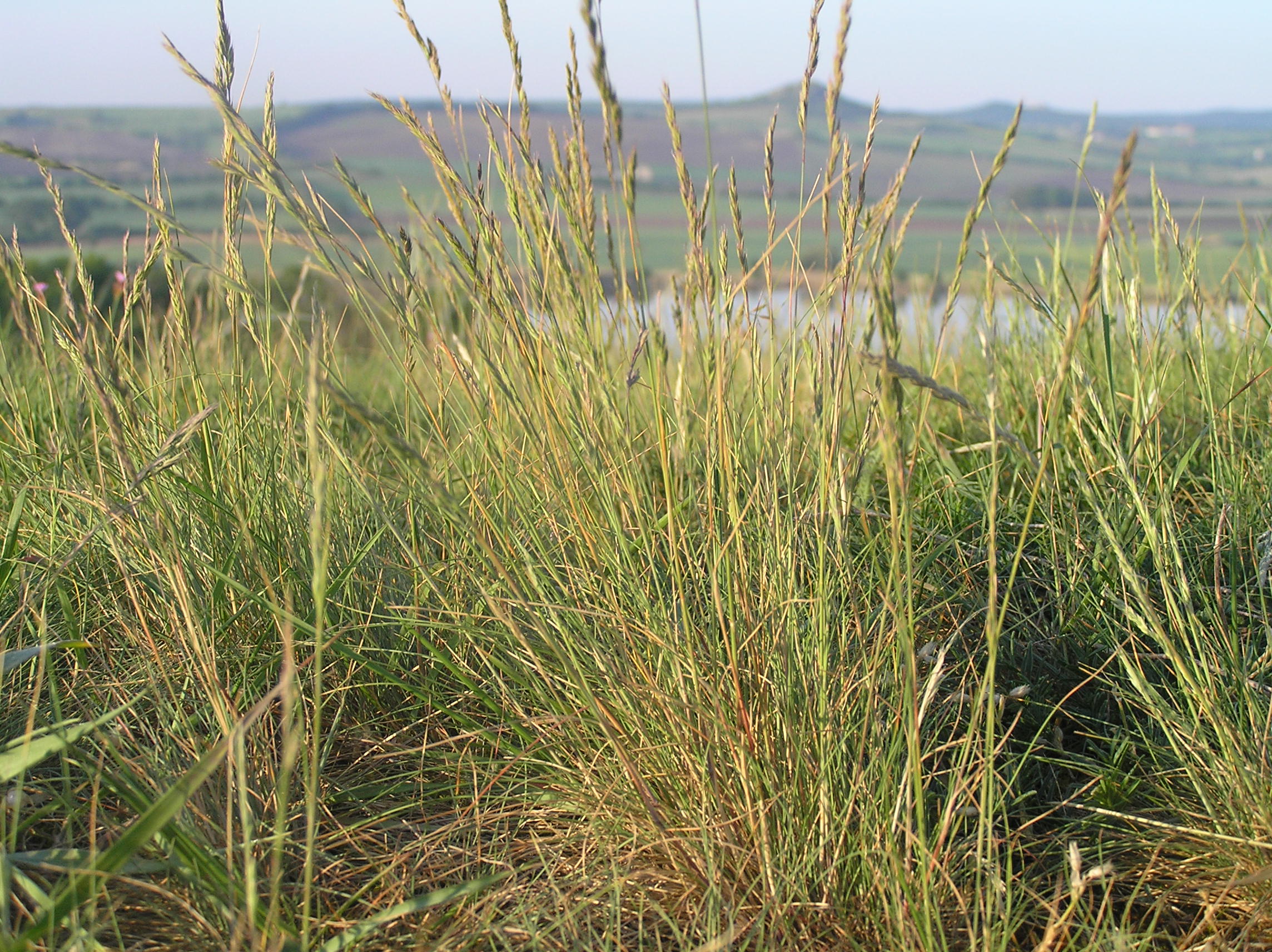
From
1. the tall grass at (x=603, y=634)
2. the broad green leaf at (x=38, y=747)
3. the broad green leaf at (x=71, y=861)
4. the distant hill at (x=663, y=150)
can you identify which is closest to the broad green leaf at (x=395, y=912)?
the tall grass at (x=603, y=634)

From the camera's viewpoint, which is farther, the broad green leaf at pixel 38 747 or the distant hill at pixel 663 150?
the distant hill at pixel 663 150

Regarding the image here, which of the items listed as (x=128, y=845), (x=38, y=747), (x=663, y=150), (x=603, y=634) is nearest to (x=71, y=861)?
(x=38, y=747)

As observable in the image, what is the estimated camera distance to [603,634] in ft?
3.80

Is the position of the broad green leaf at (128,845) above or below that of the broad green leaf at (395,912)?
above

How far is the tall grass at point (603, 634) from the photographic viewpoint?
92cm

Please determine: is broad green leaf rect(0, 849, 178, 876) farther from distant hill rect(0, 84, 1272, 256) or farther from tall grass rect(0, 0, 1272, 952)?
distant hill rect(0, 84, 1272, 256)

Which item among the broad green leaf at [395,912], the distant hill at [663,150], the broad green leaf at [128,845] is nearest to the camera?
the broad green leaf at [128,845]

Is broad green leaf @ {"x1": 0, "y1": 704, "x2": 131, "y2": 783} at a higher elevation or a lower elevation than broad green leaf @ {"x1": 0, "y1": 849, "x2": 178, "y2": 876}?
higher

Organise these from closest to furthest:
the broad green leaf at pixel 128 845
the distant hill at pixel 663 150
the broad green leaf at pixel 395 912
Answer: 1. the broad green leaf at pixel 128 845
2. the broad green leaf at pixel 395 912
3. the distant hill at pixel 663 150

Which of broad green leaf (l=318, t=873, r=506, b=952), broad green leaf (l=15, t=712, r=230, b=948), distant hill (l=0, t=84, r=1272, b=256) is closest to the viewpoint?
broad green leaf (l=15, t=712, r=230, b=948)

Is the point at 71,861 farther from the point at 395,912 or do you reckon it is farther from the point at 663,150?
the point at 663,150

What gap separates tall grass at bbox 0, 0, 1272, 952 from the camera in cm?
92

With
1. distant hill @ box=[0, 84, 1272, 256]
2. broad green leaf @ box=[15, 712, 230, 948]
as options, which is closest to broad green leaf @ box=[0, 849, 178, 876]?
broad green leaf @ box=[15, 712, 230, 948]

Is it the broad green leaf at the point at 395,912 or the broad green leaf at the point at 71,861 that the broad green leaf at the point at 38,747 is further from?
the broad green leaf at the point at 395,912
